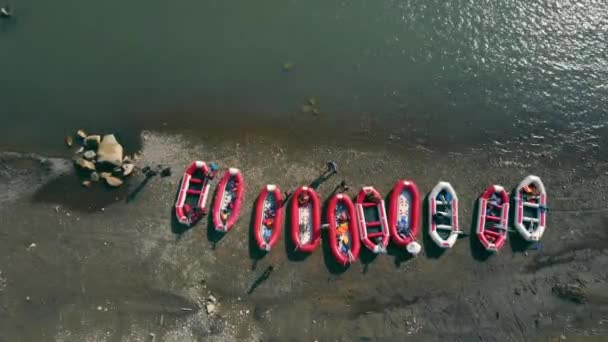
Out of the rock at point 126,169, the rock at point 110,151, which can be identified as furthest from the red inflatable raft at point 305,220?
the rock at point 110,151

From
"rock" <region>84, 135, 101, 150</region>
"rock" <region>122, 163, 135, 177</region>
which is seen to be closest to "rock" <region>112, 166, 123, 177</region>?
"rock" <region>122, 163, 135, 177</region>

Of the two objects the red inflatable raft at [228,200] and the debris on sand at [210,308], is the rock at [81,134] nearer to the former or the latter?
the red inflatable raft at [228,200]

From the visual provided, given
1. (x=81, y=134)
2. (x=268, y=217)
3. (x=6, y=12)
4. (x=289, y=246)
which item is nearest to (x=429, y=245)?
(x=289, y=246)

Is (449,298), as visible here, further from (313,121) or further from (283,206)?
(313,121)

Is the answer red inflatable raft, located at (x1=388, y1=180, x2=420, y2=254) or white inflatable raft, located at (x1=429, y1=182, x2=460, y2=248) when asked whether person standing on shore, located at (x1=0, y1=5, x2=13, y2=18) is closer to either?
red inflatable raft, located at (x1=388, y1=180, x2=420, y2=254)

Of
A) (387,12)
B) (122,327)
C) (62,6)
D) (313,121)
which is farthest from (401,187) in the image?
(62,6)
